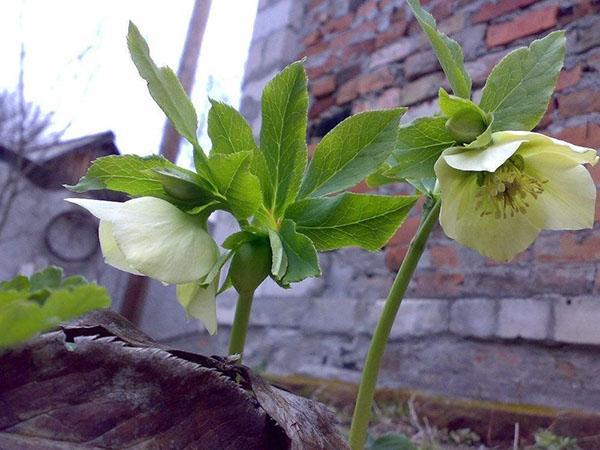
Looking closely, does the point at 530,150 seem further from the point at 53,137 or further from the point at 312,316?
the point at 53,137

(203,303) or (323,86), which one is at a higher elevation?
(323,86)

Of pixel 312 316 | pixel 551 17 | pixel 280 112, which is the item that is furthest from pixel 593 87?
pixel 280 112

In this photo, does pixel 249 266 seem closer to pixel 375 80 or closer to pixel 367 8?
pixel 375 80

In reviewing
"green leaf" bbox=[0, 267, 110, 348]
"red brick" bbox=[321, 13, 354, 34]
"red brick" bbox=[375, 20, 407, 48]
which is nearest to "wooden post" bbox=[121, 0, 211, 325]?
"red brick" bbox=[321, 13, 354, 34]

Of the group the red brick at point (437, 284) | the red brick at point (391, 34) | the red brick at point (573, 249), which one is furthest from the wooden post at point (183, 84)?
the red brick at point (573, 249)

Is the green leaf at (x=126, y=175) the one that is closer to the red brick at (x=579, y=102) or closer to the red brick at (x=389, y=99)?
the red brick at (x=579, y=102)

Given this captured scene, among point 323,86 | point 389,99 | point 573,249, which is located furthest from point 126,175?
point 323,86

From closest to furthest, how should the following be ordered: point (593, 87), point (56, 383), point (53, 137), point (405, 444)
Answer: point (56, 383) < point (405, 444) < point (593, 87) < point (53, 137)
